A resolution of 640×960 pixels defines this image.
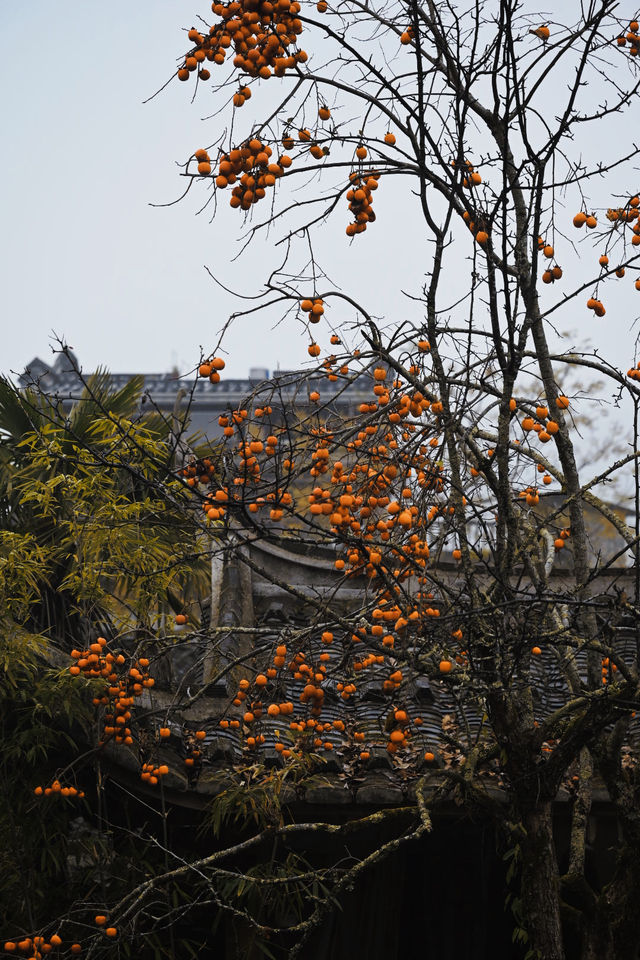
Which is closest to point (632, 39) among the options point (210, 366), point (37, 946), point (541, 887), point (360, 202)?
point (360, 202)

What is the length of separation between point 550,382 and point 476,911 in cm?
328

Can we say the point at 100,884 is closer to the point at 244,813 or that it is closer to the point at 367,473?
the point at 244,813

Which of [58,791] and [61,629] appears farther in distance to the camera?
[61,629]

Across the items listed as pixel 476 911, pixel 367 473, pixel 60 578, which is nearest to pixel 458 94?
pixel 367 473

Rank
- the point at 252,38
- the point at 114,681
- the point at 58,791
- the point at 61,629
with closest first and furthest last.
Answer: the point at 252,38
the point at 114,681
the point at 58,791
the point at 61,629

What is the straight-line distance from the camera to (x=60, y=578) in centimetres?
564

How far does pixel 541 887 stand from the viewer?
3764mm

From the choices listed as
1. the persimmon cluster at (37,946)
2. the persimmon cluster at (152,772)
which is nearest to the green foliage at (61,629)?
the persimmon cluster at (152,772)

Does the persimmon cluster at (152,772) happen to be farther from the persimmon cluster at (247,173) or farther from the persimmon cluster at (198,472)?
the persimmon cluster at (247,173)

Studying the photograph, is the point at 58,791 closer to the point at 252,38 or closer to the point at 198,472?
the point at 198,472

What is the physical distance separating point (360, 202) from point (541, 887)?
2.83 m

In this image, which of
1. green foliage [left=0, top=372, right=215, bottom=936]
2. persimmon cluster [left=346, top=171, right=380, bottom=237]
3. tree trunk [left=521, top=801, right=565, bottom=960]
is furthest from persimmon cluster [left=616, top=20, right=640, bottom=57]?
tree trunk [left=521, top=801, right=565, bottom=960]

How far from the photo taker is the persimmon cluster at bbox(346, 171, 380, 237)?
3.84 meters

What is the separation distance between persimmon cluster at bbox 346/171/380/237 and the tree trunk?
245 cm
